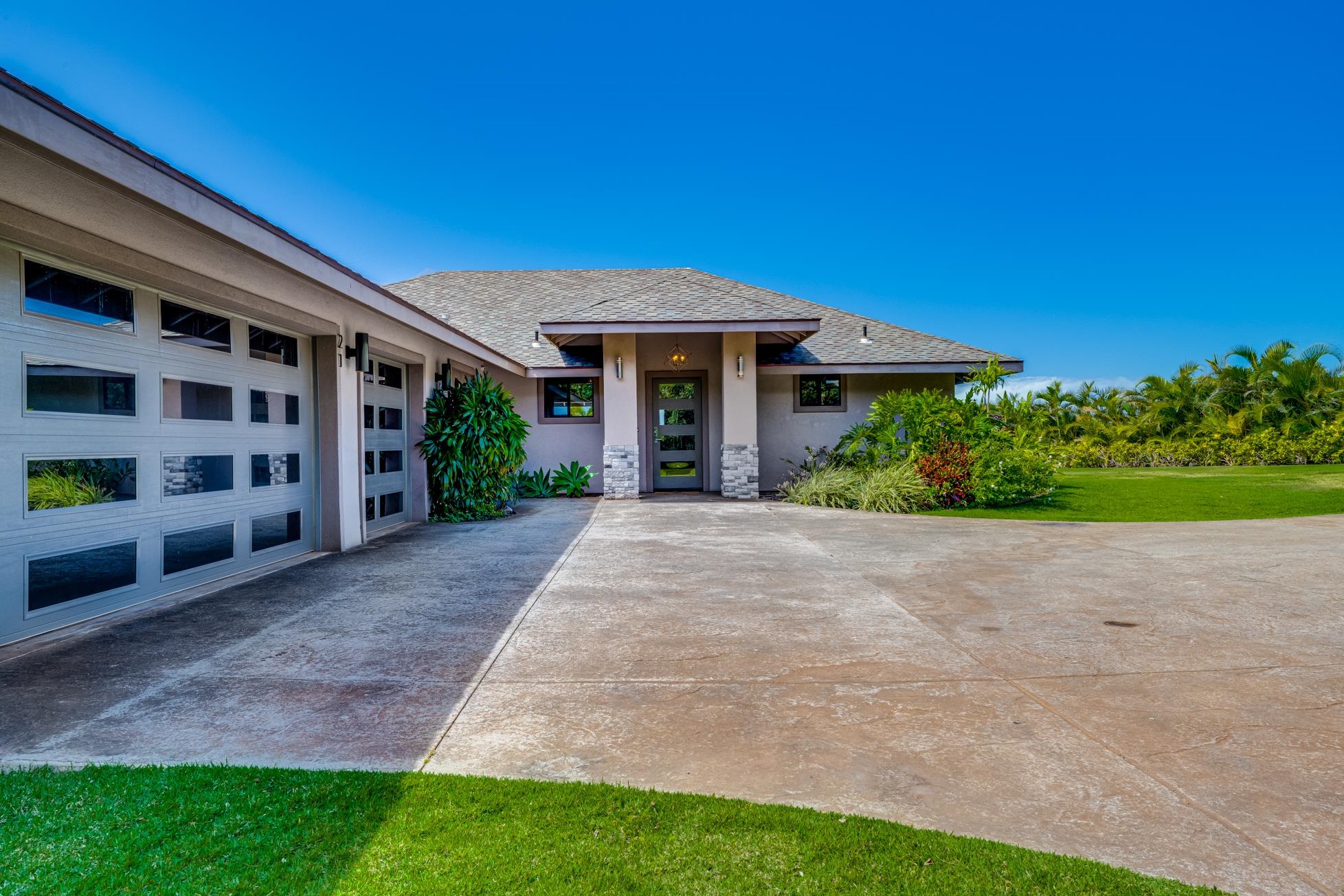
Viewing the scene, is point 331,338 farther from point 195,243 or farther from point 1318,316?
point 1318,316

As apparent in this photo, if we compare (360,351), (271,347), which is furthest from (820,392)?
(271,347)

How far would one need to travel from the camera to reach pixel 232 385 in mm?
6336

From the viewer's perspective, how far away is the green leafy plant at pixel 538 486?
14.8 meters

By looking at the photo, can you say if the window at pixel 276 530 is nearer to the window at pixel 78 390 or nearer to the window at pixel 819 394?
the window at pixel 78 390

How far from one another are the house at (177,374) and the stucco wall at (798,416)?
2542mm

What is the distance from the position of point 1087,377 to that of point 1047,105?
12877 millimetres

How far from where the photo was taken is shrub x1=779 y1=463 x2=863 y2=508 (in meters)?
12.3

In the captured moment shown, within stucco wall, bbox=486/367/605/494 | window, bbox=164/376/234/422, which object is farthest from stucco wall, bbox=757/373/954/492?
window, bbox=164/376/234/422

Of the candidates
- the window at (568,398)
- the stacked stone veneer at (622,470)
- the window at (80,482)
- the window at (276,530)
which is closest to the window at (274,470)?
the window at (276,530)

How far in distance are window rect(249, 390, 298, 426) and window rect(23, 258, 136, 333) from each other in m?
1.58

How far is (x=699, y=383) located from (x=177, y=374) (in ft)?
34.8

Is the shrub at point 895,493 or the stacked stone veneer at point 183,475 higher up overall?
the stacked stone veneer at point 183,475

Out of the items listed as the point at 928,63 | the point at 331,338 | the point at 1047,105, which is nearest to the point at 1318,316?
the point at 1047,105

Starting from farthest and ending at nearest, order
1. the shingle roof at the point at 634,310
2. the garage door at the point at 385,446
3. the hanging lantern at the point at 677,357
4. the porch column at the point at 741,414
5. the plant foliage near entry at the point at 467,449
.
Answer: the hanging lantern at the point at 677,357 → the porch column at the point at 741,414 → the shingle roof at the point at 634,310 → the plant foliage near entry at the point at 467,449 → the garage door at the point at 385,446
